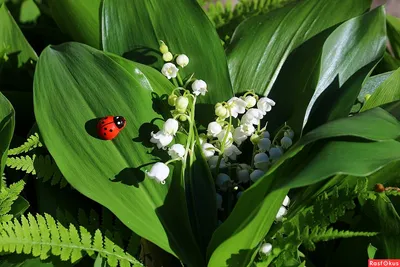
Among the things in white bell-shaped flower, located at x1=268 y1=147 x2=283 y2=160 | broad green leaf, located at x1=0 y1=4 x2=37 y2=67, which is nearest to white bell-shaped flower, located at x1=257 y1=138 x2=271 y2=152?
white bell-shaped flower, located at x1=268 y1=147 x2=283 y2=160

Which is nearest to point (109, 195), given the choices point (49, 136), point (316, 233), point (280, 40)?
point (49, 136)

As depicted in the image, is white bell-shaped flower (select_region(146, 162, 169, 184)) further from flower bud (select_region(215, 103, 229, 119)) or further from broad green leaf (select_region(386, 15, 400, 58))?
broad green leaf (select_region(386, 15, 400, 58))

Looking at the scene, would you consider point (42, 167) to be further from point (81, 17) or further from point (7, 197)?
point (81, 17)

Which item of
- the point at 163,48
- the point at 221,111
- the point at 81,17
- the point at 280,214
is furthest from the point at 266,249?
the point at 81,17

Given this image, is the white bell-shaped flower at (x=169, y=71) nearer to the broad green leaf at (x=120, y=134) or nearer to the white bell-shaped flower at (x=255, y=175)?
the broad green leaf at (x=120, y=134)

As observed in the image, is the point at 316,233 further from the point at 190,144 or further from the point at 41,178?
the point at 41,178
